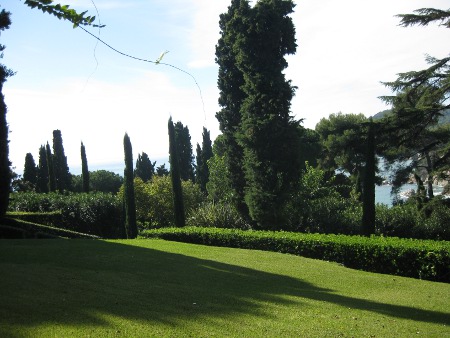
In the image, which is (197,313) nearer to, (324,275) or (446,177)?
(324,275)

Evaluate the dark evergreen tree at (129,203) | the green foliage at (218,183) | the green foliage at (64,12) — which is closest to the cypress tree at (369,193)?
the green foliage at (218,183)

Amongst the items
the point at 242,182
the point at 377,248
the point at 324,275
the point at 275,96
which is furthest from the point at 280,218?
the point at 324,275

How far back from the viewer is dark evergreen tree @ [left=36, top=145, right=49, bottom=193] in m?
50.2

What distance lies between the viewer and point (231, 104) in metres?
32.1

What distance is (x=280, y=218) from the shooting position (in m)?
27.8

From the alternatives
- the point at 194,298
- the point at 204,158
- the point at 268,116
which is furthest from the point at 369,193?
the point at 204,158

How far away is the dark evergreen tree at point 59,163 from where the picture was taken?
4631 centimetres

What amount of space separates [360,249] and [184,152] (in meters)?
41.1

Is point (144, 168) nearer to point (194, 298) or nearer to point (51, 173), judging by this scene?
point (51, 173)

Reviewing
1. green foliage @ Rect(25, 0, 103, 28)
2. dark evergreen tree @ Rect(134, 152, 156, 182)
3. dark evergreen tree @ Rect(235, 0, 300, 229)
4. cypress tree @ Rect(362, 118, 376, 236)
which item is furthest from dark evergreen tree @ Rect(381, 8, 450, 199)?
dark evergreen tree @ Rect(134, 152, 156, 182)

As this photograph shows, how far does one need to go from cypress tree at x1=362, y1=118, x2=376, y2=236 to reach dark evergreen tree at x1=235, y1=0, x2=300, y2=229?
4.21 metres

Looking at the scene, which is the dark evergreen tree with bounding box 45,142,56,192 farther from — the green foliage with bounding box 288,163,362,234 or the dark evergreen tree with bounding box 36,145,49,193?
the green foliage with bounding box 288,163,362,234

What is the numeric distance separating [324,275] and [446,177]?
1306cm

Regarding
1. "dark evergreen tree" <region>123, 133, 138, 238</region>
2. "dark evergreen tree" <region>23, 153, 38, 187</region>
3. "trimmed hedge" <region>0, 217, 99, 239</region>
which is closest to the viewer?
"trimmed hedge" <region>0, 217, 99, 239</region>
